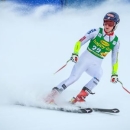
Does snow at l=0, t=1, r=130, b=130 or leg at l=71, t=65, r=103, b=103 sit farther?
leg at l=71, t=65, r=103, b=103

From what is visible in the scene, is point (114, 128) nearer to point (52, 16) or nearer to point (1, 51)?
point (1, 51)

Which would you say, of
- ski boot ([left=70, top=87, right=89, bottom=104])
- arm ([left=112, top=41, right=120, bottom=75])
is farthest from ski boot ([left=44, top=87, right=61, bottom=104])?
arm ([left=112, top=41, right=120, bottom=75])

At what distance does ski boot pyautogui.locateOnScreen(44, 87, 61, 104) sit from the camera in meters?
2.18

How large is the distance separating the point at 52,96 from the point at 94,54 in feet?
1.32

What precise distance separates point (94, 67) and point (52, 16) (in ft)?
5.28

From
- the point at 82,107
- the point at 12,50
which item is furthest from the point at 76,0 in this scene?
the point at 82,107

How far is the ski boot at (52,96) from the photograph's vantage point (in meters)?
2.18

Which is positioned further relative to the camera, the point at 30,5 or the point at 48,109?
the point at 30,5

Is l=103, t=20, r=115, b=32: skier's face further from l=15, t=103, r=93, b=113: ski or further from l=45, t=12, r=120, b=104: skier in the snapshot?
l=15, t=103, r=93, b=113: ski

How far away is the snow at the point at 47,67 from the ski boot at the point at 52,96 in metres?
0.06

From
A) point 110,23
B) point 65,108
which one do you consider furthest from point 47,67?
point 110,23

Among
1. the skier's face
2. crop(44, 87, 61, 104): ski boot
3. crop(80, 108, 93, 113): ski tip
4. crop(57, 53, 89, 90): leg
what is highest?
the skier's face

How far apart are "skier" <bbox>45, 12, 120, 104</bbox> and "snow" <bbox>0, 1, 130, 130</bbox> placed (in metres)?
0.10

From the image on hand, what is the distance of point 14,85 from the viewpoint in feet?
7.98
